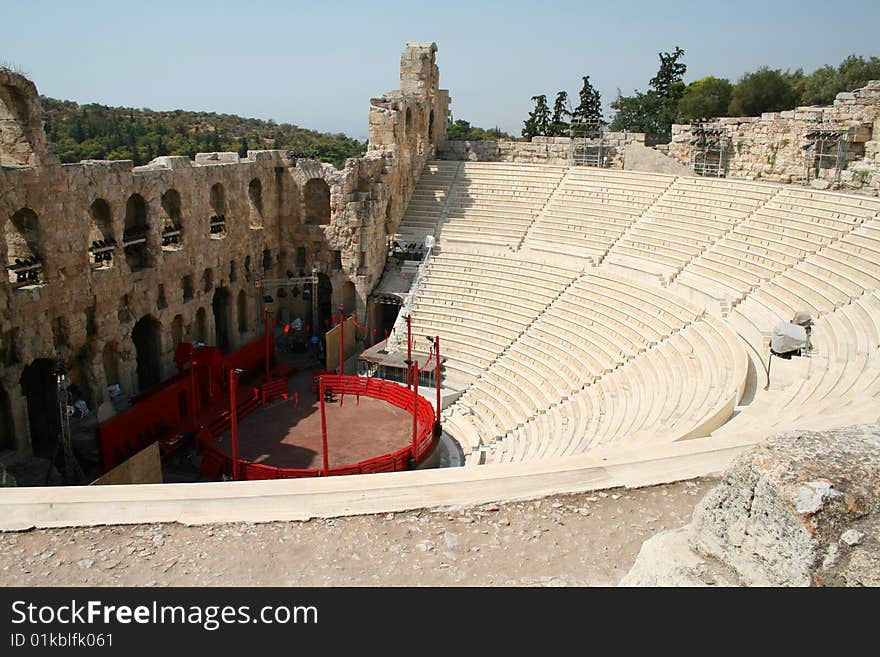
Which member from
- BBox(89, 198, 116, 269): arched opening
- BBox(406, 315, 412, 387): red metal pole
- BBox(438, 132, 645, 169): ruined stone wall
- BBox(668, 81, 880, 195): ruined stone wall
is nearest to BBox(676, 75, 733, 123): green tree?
BBox(438, 132, 645, 169): ruined stone wall

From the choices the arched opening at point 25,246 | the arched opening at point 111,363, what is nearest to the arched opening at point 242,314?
the arched opening at point 111,363

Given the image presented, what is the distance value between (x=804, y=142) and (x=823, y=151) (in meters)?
0.64

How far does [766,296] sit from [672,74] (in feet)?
94.3

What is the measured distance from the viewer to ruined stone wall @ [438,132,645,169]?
27.2 meters

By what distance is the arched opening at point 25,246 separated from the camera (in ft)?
49.4

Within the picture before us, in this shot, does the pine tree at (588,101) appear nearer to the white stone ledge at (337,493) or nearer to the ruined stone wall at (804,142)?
the ruined stone wall at (804,142)

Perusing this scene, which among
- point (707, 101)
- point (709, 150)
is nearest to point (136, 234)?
point (709, 150)

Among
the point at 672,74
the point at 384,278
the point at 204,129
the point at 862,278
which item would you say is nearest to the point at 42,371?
the point at 384,278

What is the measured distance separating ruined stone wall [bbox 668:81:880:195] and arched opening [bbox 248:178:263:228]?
15470mm

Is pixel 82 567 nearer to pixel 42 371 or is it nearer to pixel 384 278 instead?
pixel 42 371

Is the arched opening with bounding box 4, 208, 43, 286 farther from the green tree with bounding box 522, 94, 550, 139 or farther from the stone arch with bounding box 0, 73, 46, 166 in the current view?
the green tree with bounding box 522, 94, 550, 139

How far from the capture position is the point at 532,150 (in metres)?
28.2

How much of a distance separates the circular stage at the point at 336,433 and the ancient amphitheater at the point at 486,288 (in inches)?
48.9

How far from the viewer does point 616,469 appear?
23.7 feet
